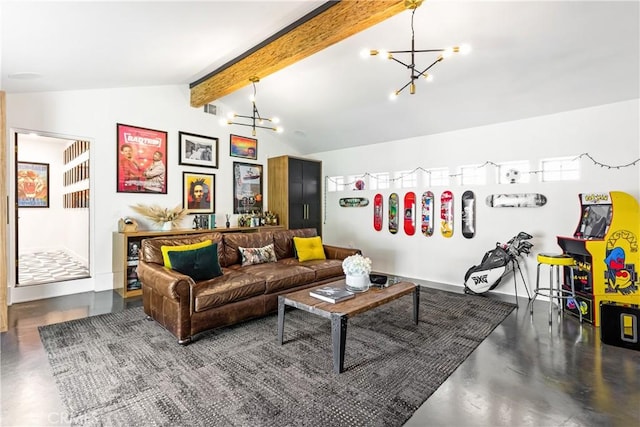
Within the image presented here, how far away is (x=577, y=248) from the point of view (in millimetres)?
3666

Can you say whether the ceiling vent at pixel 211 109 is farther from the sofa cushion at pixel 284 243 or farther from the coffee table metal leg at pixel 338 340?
the coffee table metal leg at pixel 338 340

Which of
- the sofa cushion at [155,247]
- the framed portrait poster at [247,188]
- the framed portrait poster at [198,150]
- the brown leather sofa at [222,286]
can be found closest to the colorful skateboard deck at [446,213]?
the brown leather sofa at [222,286]

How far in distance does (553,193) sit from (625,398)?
9.66ft

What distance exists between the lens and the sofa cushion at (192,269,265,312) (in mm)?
3012

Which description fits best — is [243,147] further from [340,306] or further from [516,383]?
[516,383]

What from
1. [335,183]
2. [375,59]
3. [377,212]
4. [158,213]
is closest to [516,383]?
[375,59]

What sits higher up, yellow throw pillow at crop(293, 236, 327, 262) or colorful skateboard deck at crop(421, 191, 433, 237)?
colorful skateboard deck at crop(421, 191, 433, 237)

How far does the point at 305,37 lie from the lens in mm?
3395

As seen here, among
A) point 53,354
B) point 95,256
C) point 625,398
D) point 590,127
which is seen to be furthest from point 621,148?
point 95,256

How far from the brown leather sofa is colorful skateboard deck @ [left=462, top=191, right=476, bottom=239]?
2.21 meters

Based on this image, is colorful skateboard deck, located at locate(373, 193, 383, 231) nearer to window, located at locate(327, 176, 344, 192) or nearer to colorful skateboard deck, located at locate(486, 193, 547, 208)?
window, located at locate(327, 176, 344, 192)

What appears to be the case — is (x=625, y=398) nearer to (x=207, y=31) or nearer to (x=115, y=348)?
(x=115, y=348)

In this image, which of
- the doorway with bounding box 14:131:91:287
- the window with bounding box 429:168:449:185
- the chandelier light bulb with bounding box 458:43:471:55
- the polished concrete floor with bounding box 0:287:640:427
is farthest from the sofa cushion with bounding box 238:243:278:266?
the doorway with bounding box 14:131:91:287

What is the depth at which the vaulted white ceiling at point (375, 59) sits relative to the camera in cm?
274
